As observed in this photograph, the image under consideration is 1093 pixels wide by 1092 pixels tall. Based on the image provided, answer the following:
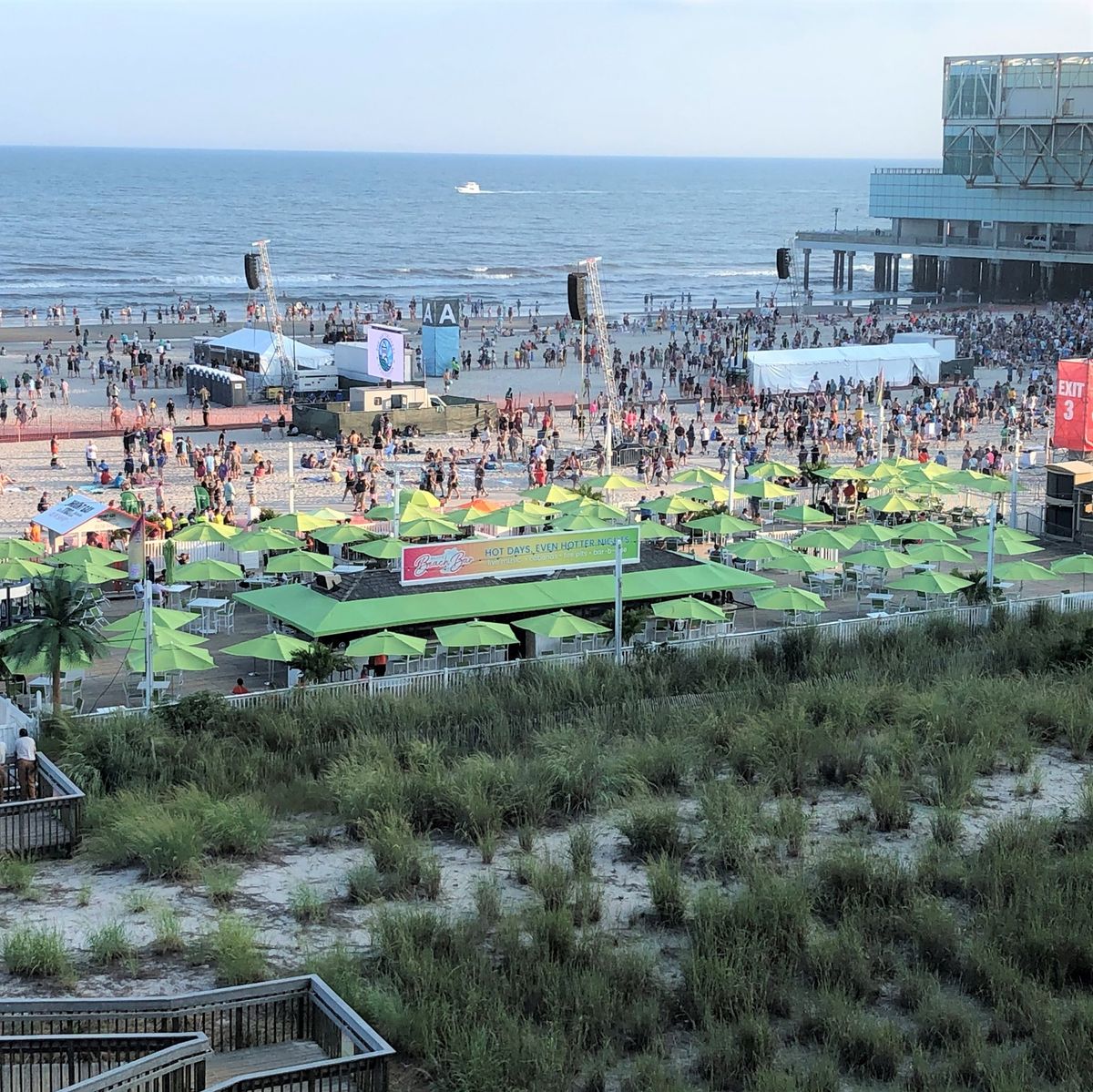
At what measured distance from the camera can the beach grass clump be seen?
37.8 feet

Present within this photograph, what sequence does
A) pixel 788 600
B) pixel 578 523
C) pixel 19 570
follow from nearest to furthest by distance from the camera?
pixel 788 600, pixel 19 570, pixel 578 523

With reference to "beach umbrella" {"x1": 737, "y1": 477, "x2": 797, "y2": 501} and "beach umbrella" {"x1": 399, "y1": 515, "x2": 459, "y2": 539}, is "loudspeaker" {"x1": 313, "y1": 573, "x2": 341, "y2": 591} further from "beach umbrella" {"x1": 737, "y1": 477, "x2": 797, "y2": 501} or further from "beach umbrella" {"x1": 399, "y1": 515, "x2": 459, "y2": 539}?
"beach umbrella" {"x1": 737, "y1": 477, "x2": 797, "y2": 501}

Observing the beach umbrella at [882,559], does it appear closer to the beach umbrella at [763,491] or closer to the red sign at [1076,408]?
the beach umbrella at [763,491]

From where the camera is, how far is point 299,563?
25484 mm

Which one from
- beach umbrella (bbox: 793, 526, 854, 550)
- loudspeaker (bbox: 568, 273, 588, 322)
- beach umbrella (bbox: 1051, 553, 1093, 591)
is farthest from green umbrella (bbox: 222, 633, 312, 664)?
loudspeaker (bbox: 568, 273, 588, 322)

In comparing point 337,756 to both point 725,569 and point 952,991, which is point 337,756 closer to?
point 952,991

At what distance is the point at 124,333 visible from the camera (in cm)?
6606

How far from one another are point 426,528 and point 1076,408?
527 inches

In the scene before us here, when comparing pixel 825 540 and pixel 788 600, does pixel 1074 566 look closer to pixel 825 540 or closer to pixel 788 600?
pixel 825 540

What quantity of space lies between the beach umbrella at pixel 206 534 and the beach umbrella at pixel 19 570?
88.8 inches

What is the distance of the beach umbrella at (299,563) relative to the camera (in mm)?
25281

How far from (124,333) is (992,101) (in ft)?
139

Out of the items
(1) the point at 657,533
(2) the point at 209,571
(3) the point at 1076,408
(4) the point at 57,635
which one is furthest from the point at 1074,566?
(4) the point at 57,635

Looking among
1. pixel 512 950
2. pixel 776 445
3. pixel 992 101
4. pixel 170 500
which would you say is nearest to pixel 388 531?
pixel 170 500
